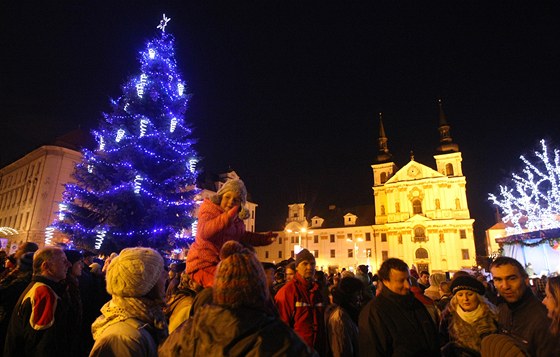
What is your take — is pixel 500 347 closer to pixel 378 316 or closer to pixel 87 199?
pixel 378 316

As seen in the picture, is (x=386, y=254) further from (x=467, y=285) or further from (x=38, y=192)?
(x=467, y=285)

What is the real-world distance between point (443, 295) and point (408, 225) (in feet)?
171

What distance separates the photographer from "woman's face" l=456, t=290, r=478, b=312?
4.03 m

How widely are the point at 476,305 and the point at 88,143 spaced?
49.2 metres

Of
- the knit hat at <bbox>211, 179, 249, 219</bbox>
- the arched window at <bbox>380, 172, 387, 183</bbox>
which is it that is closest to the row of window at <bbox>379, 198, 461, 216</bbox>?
the arched window at <bbox>380, 172, 387, 183</bbox>

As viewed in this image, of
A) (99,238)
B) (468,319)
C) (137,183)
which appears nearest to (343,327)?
(468,319)

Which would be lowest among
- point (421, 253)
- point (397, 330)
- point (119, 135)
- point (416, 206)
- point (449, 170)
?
point (397, 330)

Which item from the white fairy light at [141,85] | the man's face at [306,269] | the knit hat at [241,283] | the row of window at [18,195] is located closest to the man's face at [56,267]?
the knit hat at [241,283]

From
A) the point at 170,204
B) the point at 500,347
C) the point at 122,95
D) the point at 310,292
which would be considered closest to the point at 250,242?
the point at 310,292

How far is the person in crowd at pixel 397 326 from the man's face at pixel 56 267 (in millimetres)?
3450

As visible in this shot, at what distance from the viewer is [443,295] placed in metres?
6.80

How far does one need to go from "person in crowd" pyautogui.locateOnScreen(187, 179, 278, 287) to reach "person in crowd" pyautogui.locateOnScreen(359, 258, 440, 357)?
68.3 inches

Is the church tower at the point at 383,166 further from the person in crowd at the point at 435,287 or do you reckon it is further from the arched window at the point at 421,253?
the person in crowd at the point at 435,287

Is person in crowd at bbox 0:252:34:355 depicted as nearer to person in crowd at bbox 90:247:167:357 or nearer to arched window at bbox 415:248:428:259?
person in crowd at bbox 90:247:167:357
